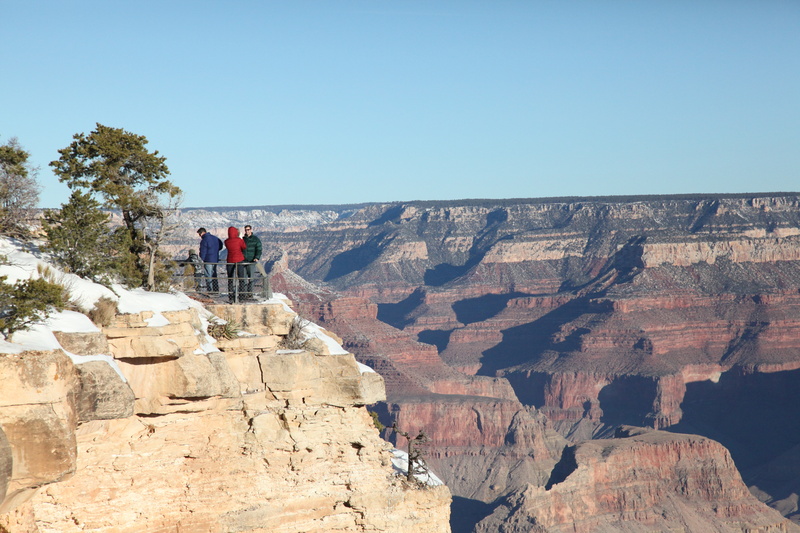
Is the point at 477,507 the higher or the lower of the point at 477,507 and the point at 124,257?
the lower

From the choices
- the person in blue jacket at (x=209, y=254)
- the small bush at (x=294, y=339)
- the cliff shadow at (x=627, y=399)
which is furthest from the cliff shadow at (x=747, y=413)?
the small bush at (x=294, y=339)

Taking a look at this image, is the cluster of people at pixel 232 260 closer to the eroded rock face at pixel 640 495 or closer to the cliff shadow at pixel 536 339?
the eroded rock face at pixel 640 495

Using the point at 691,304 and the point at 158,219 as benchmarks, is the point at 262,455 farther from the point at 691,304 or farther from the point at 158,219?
the point at 691,304

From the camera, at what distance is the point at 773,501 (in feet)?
343

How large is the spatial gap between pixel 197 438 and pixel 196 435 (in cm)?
7

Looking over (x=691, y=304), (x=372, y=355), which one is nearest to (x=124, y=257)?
(x=372, y=355)

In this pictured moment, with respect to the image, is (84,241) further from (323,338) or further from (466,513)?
(466,513)

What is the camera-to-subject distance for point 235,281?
18172 mm

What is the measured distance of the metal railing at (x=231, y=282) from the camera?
18328mm

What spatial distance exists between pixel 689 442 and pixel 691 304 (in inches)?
3828

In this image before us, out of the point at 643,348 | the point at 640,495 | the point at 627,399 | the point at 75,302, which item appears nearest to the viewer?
the point at 75,302

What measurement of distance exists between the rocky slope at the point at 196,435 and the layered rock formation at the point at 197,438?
0.07 ft

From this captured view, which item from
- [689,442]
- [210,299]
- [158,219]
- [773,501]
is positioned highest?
[158,219]

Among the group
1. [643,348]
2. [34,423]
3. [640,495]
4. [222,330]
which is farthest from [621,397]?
[34,423]
